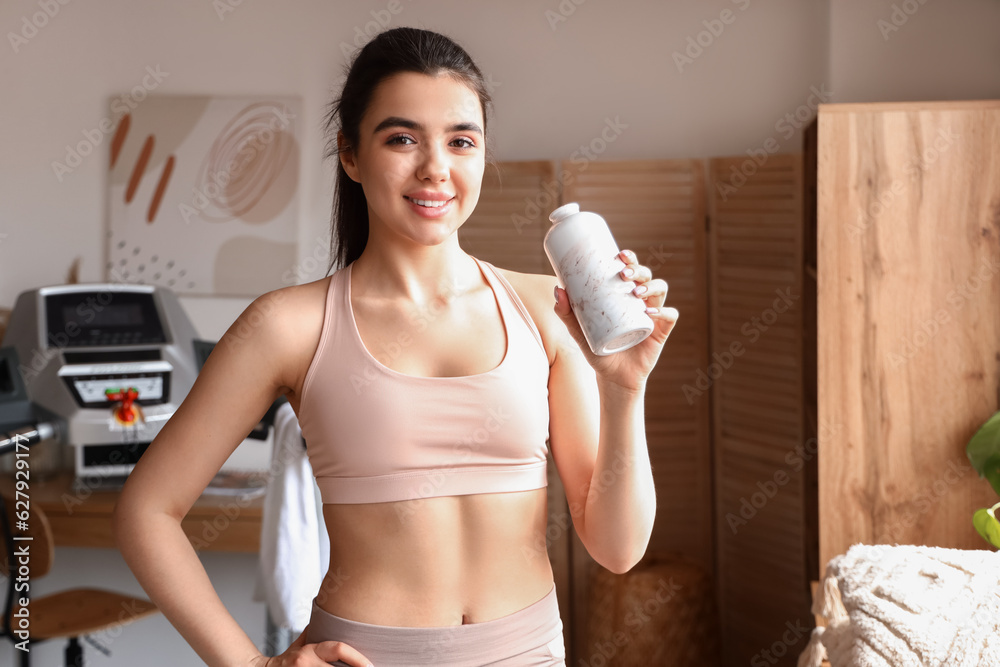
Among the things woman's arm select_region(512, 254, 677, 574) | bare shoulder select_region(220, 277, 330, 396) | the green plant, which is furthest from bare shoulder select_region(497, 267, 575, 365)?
the green plant

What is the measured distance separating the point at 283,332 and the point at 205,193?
8.65ft

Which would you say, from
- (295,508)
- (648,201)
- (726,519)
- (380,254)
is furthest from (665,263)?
(380,254)

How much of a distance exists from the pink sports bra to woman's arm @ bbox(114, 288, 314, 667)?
5 cm

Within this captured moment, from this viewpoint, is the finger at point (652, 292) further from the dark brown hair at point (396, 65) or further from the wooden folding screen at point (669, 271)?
the wooden folding screen at point (669, 271)

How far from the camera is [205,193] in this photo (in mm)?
3459

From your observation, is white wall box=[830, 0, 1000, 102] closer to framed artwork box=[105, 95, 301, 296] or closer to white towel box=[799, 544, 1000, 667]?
white towel box=[799, 544, 1000, 667]

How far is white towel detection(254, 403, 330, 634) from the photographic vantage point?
7.00ft

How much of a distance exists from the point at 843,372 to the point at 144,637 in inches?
106

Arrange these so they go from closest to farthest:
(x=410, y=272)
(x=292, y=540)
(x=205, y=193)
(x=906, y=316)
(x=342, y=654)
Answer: (x=342, y=654) < (x=410, y=272) < (x=292, y=540) < (x=906, y=316) < (x=205, y=193)

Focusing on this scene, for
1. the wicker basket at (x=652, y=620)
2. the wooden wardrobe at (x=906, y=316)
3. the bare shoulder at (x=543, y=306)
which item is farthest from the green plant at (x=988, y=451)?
the bare shoulder at (x=543, y=306)

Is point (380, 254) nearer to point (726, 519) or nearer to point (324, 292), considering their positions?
point (324, 292)

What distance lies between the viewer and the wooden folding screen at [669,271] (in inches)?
127

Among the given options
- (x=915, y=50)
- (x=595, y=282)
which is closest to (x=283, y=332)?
(x=595, y=282)

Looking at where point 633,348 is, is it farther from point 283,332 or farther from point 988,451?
point 988,451
